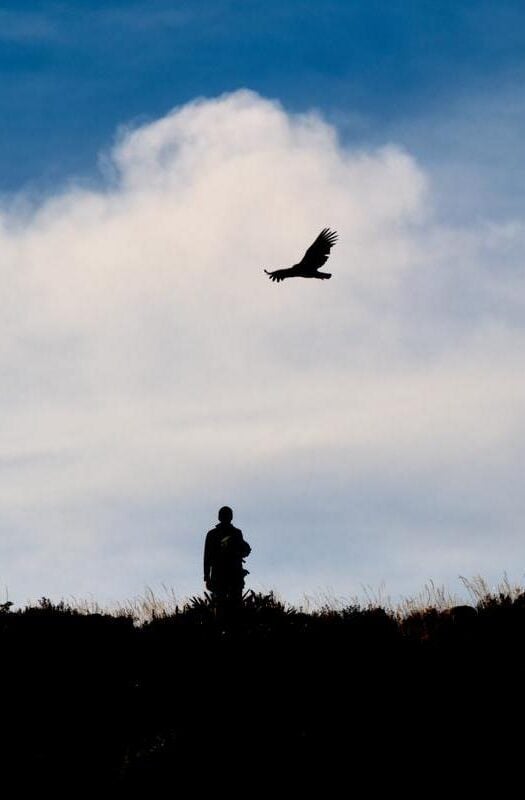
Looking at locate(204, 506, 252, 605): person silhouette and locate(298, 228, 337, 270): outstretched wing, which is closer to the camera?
locate(298, 228, 337, 270): outstretched wing

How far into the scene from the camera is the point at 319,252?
13789 mm

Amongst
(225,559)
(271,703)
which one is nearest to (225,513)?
(225,559)

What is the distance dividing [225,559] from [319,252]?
5.65 metres

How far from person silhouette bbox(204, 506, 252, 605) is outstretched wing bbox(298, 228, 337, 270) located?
5001mm

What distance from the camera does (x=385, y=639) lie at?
54.0 ft

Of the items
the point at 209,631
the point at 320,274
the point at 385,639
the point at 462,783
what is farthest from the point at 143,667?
the point at 320,274

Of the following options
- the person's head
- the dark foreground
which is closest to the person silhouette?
the person's head

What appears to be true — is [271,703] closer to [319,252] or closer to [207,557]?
[207,557]

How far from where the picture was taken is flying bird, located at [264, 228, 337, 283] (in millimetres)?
13648

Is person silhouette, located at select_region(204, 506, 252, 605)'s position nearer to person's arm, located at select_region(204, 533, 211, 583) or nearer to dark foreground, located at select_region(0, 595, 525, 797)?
person's arm, located at select_region(204, 533, 211, 583)

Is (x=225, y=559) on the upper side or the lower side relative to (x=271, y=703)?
upper

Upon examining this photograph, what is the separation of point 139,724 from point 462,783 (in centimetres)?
518

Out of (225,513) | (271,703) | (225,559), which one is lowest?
(271,703)

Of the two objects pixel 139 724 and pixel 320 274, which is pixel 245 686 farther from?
pixel 320 274
